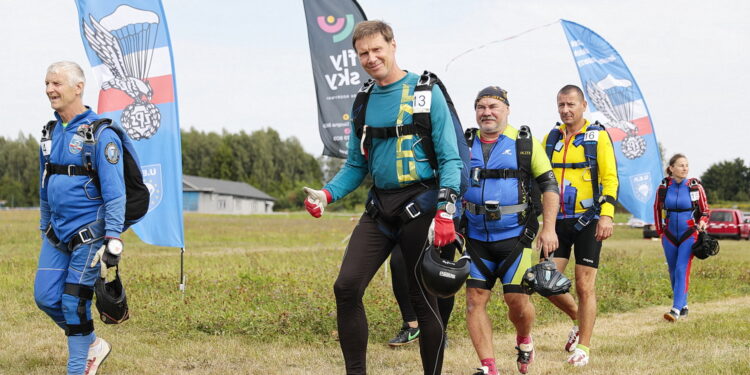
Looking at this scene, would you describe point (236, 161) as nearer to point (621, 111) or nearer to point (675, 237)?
point (621, 111)

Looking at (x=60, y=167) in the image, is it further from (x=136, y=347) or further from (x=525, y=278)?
(x=525, y=278)

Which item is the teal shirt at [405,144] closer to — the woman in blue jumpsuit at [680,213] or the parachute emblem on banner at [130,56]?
the parachute emblem on banner at [130,56]

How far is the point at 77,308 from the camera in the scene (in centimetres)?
461

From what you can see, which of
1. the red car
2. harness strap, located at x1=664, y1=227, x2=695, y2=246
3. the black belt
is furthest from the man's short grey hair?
the red car

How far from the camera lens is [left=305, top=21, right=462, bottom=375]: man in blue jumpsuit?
3.97 m

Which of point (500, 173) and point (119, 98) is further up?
point (119, 98)

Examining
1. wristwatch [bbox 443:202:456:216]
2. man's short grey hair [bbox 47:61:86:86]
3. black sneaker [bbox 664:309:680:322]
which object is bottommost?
black sneaker [bbox 664:309:680:322]

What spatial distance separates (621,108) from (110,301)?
1100cm

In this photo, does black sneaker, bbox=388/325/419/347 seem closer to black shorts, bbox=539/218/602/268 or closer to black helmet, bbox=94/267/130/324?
black shorts, bbox=539/218/602/268

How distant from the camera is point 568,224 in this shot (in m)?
6.09

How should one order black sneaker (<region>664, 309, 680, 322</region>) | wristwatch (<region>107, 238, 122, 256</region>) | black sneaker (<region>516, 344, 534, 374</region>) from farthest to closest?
black sneaker (<region>664, 309, 680, 322</region>)
black sneaker (<region>516, 344, 534, 374</region>)
wristwatch (<region>107, 238, 122, 256</region>)

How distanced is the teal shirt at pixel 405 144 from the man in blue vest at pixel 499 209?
1130 mm

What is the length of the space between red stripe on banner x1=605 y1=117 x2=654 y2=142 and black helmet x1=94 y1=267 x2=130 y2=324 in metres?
10.5

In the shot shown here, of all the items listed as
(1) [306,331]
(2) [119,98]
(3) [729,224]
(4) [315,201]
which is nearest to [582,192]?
(4) [315,201]
